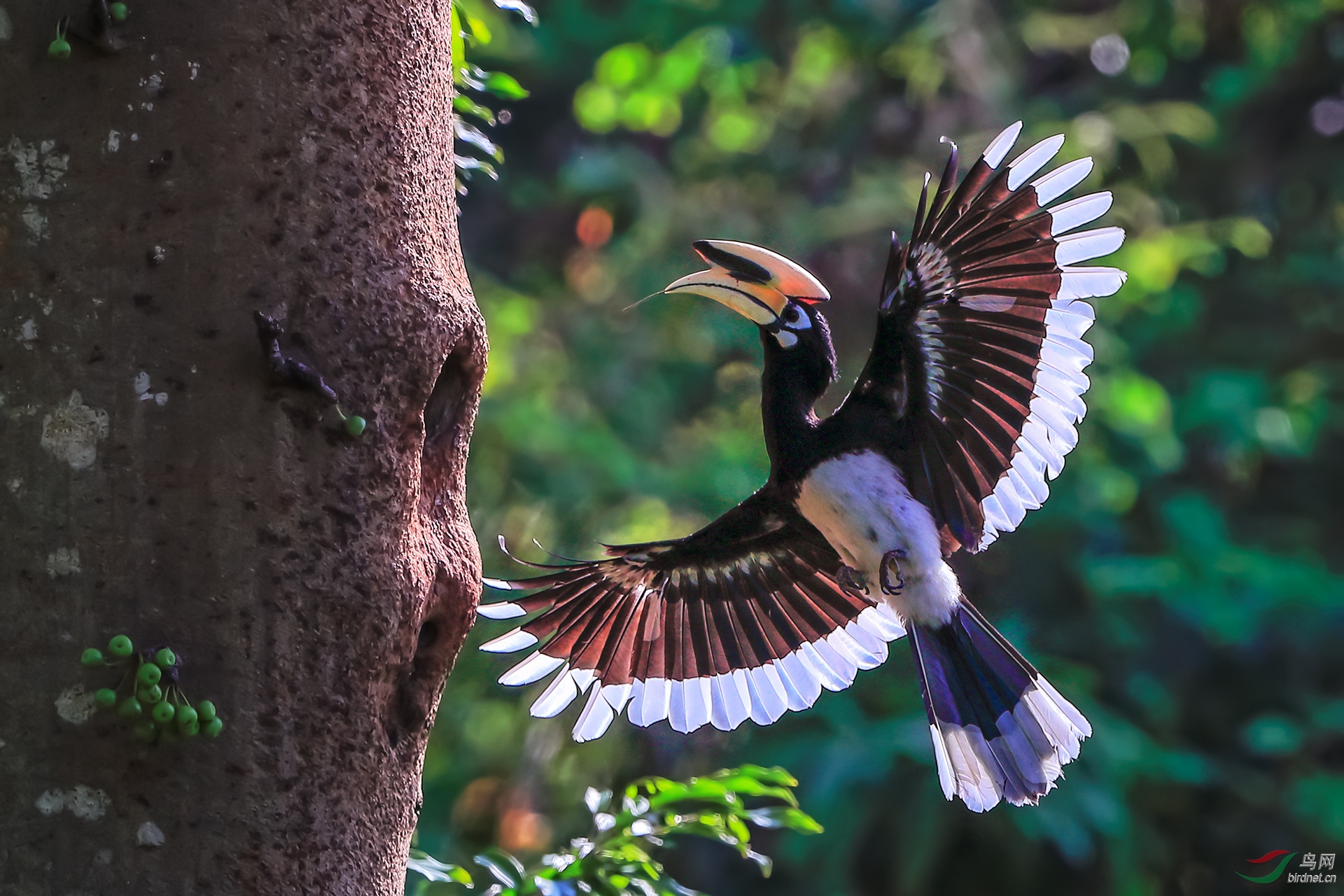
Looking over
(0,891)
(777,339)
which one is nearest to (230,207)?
(0,891)

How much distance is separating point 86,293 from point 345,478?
31 centimetres

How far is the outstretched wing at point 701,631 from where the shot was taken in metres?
2.18

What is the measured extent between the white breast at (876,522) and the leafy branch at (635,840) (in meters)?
0.35

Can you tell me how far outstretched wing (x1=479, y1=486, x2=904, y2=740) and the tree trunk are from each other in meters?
0.77

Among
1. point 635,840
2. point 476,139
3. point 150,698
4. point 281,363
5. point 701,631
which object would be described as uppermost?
point 476,139

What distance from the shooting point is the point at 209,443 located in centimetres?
131

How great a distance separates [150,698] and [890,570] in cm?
107

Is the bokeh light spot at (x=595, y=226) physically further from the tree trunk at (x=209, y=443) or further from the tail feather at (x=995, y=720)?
the tree trunk at (x=209, y=443)

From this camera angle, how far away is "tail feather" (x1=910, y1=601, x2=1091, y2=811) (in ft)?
6.44

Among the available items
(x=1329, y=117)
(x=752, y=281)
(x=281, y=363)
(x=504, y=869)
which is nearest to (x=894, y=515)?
(x=752, y=281)

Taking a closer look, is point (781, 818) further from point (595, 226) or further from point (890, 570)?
point (595, 226)

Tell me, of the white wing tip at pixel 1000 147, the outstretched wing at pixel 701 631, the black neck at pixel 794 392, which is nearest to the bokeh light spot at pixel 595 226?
the outstretched wing at pixel 701 631

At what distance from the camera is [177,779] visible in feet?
4.18

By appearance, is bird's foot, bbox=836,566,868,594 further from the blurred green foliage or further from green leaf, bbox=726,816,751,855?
the blurred green foliage
